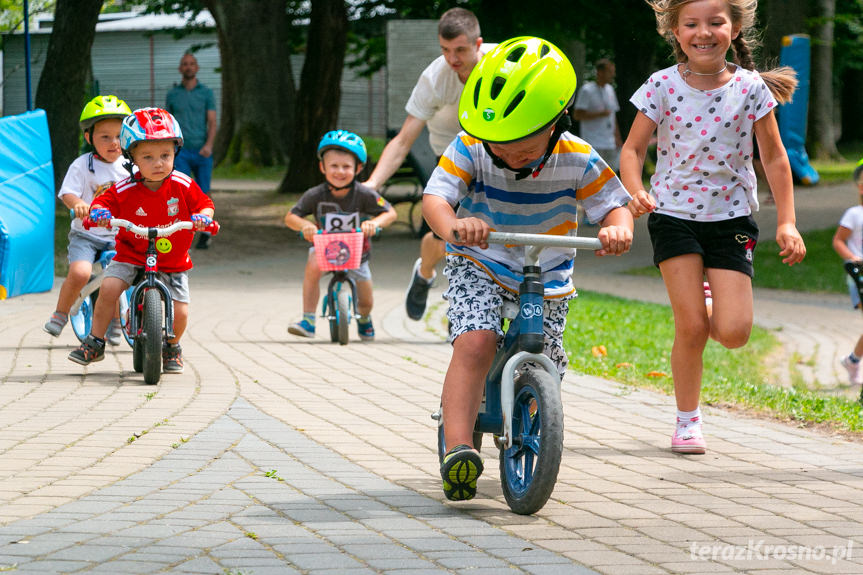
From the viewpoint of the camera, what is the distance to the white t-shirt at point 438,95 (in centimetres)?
827

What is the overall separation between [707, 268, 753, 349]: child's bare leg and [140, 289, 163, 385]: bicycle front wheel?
3277mm

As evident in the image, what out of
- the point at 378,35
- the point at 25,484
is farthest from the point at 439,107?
the point at 378,35

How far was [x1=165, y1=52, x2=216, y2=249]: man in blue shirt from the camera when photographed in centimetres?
1611

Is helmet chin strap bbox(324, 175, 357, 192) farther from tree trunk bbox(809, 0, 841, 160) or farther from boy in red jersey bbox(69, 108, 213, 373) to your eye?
tree trunk bbox(809, 0, 841, 160)

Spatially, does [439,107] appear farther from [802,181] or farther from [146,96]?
[146,96]

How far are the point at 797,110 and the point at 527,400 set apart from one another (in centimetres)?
1948

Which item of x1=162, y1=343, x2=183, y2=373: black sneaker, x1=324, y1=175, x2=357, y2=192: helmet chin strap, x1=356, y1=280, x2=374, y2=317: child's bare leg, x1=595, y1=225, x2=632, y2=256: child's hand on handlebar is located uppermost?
x1=595, y1=225, x2=632, y2=256: child's hand on handlebar

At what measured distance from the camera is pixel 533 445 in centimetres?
441

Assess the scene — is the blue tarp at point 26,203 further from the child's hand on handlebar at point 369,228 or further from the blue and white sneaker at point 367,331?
the child's hand on handlebar at point 369,228

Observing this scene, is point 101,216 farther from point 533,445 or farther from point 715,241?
point 533,445

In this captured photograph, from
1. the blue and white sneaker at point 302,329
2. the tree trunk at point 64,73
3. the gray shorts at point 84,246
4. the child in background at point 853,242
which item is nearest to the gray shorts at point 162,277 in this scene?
the gray shorts at point 84,246

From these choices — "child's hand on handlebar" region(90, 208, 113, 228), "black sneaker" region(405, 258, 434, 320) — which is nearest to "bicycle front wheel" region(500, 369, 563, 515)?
"child's hand on handlebar" region(90, 208, 113, 228)

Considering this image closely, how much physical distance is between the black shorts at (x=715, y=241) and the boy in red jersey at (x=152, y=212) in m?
2.97

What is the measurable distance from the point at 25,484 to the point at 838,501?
10.4 feet
